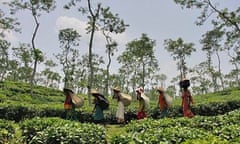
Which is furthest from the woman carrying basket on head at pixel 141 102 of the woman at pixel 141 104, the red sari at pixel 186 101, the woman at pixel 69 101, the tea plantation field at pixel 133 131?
the tea plantation field at pixel 133 131

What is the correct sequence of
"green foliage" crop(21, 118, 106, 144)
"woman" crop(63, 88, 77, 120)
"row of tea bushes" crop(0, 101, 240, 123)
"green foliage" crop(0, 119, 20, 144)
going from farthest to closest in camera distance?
"row of tea bushes" crop(0, 101, 240, 123) < "woman" crop(63, 88, 77, 120) < "green foliage" crop(0, 119, 20, 144) < "green foliage" crop(21, 118, 106, 144)

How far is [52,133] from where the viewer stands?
614 cm

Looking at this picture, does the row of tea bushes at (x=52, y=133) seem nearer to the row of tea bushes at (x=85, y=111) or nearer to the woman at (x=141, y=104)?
the woman at (x=141, y=104)

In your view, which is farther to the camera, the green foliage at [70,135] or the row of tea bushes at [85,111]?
the row of tea bushes at [85,111]

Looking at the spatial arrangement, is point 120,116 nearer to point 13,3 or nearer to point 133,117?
point 133,117

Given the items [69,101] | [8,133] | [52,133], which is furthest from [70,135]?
[69,101]

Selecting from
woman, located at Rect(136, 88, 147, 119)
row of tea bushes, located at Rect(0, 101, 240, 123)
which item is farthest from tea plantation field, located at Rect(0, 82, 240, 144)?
row of tea bushes, located at Rect(0, 101, 240, 123)

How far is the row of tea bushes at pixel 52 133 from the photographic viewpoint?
605 cm

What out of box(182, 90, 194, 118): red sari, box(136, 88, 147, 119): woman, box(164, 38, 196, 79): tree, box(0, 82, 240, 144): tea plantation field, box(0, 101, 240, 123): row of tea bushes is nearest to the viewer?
box(0, 82, 240, 144): tea plantation field

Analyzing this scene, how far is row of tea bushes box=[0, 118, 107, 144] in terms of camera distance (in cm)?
605

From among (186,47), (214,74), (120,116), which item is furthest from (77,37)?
(120,116)

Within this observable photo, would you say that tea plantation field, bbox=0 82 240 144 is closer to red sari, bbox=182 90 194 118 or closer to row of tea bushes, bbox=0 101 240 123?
red sari, bbox=182 90 194 118

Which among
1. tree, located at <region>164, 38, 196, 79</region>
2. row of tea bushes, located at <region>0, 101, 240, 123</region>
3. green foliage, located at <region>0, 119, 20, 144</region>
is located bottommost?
green foliage, located at <region>0, 119, 20, 144</region>

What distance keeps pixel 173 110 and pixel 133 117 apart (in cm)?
202
